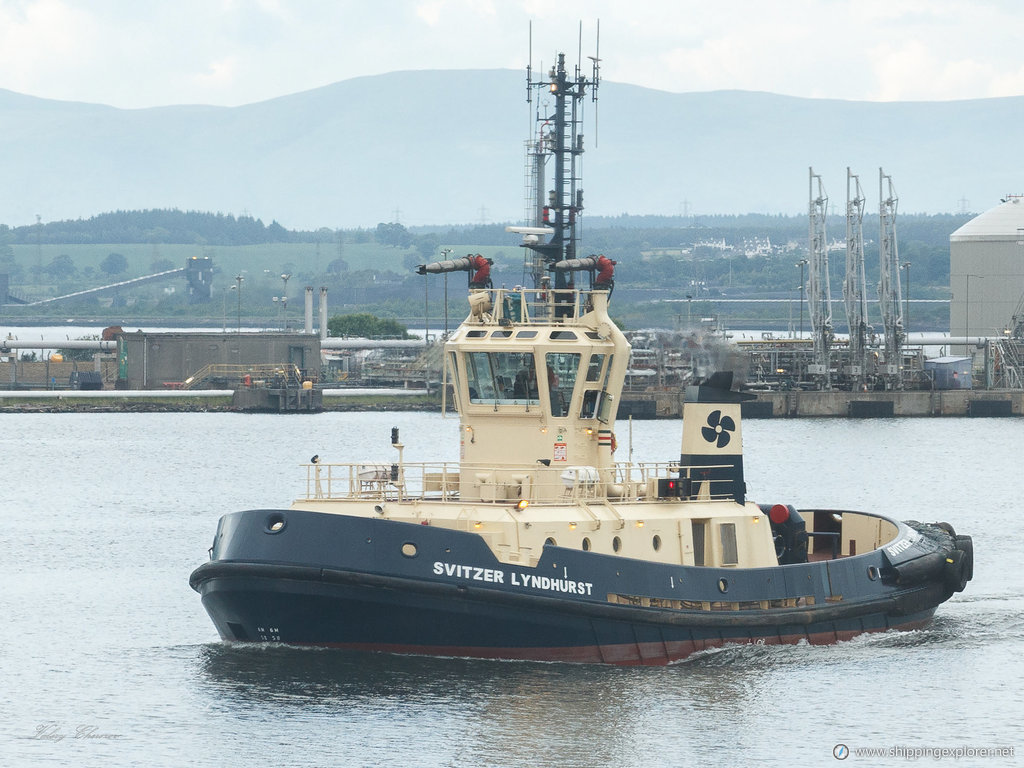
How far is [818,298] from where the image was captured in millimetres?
95250

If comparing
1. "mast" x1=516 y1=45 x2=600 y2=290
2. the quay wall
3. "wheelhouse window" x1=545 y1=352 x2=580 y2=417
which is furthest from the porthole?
the quay wall

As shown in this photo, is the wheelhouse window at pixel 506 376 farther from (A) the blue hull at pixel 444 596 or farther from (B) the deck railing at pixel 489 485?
(A) the blue hull at pixel 444 596

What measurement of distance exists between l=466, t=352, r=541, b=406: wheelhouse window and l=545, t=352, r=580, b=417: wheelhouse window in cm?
22

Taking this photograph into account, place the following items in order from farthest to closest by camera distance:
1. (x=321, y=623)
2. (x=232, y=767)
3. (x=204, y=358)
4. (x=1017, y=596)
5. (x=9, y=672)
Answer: (x=204, y=358)
(x=1017, y=596)
(x=9, y=672)
(x=321, y=623)
(x=232, y=767)

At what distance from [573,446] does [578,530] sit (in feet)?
6.07

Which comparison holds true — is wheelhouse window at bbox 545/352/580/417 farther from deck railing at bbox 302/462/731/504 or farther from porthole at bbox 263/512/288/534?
porthole at bbox 263/512/288/534

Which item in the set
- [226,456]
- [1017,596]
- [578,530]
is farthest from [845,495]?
[578,530]

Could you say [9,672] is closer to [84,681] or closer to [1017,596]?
[84,681]

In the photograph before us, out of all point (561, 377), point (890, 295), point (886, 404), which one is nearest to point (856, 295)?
point (890, 295)

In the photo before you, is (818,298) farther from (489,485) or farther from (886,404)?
(489,485)

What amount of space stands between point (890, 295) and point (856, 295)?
2213 millimetres

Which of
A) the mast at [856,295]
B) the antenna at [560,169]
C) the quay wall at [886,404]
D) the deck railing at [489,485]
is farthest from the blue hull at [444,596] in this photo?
the mast at [856,295]

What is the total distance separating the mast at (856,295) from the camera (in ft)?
307

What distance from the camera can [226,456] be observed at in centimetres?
6225
